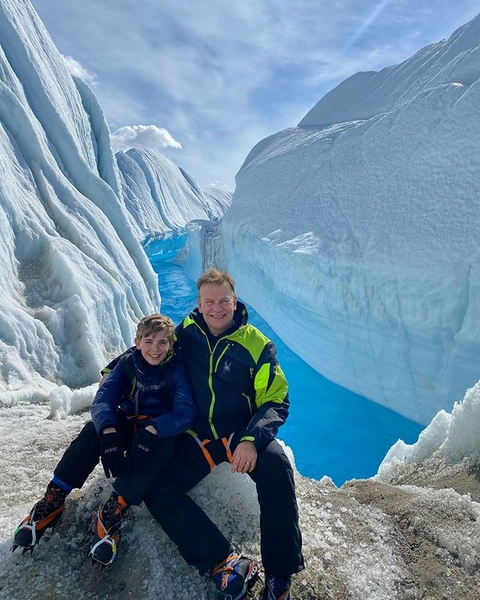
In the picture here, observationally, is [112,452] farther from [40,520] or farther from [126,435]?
[40,520]

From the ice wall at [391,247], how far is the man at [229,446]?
438 cm

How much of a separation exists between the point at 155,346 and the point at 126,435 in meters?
0.44

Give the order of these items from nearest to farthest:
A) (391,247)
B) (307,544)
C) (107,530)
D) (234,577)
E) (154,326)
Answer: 1. (234,577)
2. (107,530)
3. (307,544)
4. (154,326)
5. (391,247)

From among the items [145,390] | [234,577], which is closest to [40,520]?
[145,390]

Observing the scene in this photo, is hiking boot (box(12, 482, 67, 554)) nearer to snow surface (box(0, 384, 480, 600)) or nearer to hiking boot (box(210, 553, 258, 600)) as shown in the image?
snow surface (box(0, 384, 480, 600))

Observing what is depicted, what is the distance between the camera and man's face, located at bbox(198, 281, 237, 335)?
2.04 metres

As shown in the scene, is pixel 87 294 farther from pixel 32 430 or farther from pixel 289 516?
pixel 289 516

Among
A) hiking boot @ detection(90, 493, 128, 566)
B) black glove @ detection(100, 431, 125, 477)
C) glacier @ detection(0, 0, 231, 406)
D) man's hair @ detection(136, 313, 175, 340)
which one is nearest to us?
hiking boot @ detection(90, 493, 128, 566)

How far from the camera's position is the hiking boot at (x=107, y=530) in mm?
1547

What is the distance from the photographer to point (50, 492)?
1704mm

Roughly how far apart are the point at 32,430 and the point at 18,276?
268cm

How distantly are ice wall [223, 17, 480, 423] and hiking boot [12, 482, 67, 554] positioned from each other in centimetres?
516

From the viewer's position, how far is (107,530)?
62.6 inches

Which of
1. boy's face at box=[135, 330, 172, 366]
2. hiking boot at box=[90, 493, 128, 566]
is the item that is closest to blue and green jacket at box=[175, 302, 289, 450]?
boy's face at box=[135, 330, 172, 366]
